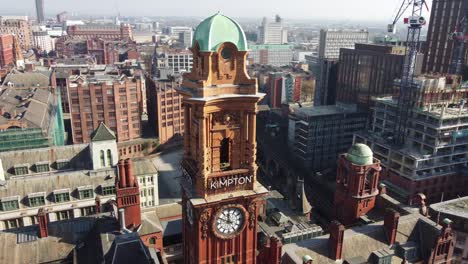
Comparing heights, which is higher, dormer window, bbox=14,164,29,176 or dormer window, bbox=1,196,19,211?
dormer window, bbox=14,164,29,176

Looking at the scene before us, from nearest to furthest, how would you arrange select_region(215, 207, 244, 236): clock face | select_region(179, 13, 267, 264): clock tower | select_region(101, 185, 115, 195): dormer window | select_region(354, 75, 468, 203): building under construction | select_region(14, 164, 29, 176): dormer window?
select_region(179, 13, 267, 264): clock tower → select_region(215, 207, 244, 236): clock face → select_region(101, 185, 115, 195): dormer window → select_region(14, 164, 29, 176): dormer window → select_region(354, 75, 468, 203): building under construction

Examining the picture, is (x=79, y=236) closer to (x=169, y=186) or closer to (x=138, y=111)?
(x=169, y=186)

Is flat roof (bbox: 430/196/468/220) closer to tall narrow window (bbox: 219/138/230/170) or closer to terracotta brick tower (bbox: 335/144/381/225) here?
terracotta brick tower (bbox: 335/144/381/225)

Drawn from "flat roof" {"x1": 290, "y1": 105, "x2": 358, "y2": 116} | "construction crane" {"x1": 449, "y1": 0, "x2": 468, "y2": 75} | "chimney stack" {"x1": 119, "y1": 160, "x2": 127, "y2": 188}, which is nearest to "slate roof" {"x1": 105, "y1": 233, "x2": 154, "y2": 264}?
"chimney stack" {"x1": 119, "y1": 160, "x2": 127, "y2": 188}

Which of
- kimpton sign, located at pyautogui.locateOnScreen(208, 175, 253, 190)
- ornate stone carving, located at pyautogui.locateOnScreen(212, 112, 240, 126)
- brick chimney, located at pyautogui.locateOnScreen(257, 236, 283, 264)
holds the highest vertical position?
ornate stone carving, located at pyautogui.locateOnScreen(212, 112, 240, 126)

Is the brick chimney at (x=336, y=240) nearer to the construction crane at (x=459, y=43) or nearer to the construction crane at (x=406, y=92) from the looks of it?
the construction crane at (x=406, y=92)

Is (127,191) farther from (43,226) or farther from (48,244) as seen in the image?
(48,244)
